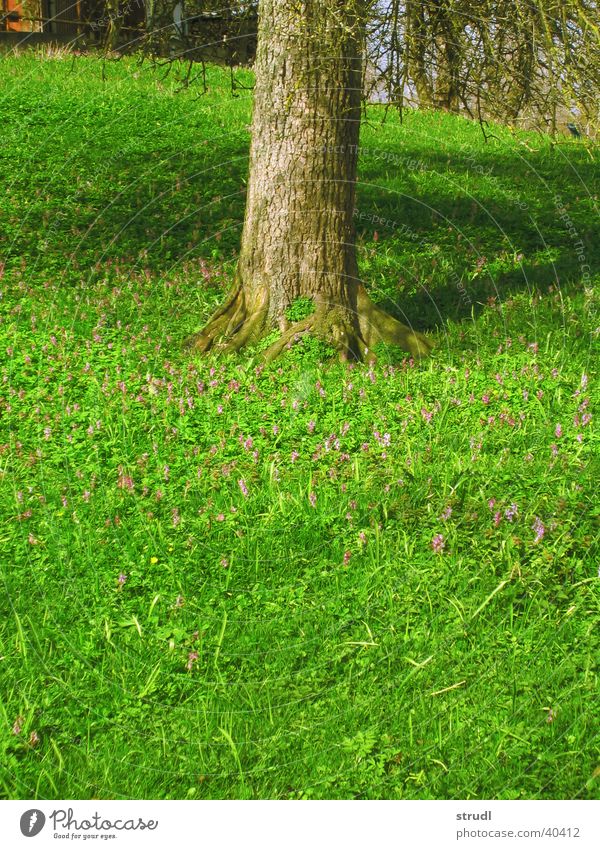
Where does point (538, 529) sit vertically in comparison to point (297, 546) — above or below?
above

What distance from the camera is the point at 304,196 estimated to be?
704 centimetres

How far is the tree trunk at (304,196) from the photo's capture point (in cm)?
670

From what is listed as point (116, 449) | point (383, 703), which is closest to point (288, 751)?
point (383, 703)

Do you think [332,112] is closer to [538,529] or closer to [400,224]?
[538,529]

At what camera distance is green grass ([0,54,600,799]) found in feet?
12.3

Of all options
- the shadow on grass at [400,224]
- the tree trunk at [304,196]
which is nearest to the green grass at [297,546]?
the shadow on grass at [400,224]

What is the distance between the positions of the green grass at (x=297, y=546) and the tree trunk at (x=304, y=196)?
0.80ft

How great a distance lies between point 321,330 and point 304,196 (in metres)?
1.02

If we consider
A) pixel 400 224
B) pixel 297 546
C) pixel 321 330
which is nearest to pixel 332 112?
pixel 321 330

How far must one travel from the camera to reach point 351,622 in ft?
14.5

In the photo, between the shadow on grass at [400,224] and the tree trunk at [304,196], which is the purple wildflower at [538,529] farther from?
the shadow on grass at [400,224]

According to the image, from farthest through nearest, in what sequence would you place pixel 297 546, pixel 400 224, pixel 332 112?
pixel 400 224, pixel 332 112, pixel 297 546

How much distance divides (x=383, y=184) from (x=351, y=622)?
848 centimetres

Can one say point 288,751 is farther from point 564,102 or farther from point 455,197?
point 455,197
